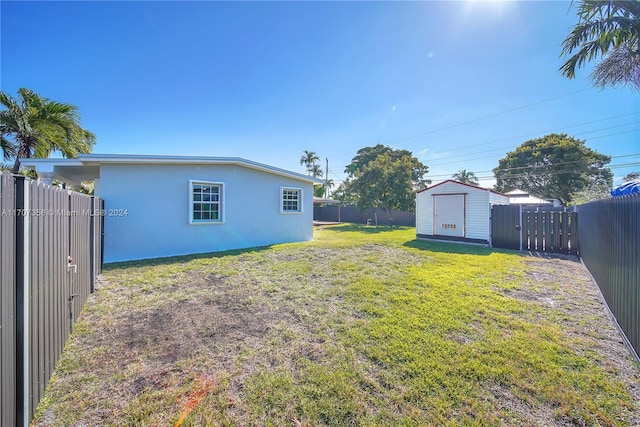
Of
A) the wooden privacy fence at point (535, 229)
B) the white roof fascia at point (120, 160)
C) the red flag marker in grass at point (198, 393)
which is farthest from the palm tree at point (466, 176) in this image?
the red flag marker in grass at point (198, 393)

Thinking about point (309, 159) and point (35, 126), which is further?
point (309, 159)

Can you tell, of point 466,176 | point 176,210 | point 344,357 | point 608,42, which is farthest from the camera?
point 466,176

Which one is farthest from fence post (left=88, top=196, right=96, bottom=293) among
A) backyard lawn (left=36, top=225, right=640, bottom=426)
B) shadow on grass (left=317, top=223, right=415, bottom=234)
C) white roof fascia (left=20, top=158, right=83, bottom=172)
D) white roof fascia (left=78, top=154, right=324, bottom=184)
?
shadow on grass (left=317, top=223, right=415, bottom=234)

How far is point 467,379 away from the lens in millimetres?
2281

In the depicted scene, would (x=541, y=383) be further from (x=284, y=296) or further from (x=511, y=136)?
(x=511, y=136)

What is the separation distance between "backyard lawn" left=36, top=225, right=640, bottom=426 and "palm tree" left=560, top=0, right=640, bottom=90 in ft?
17.4

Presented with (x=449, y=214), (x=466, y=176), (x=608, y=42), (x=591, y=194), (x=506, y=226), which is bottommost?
(x=506, y=226)

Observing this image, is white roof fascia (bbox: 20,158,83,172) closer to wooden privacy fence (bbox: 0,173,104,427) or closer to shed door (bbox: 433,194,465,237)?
wooden privacy fence (bbox: 0,173,104,427)

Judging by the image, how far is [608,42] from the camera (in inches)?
222

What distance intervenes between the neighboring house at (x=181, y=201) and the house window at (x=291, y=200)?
0.26 ft

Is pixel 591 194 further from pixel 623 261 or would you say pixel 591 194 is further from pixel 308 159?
pixel 308 159

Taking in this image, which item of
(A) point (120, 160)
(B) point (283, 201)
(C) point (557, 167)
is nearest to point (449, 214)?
Result: (B) point (283, 201)

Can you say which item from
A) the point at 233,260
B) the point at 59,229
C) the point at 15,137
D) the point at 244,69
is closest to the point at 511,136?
the point at 244,69

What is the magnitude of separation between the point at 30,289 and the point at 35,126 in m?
12.6
